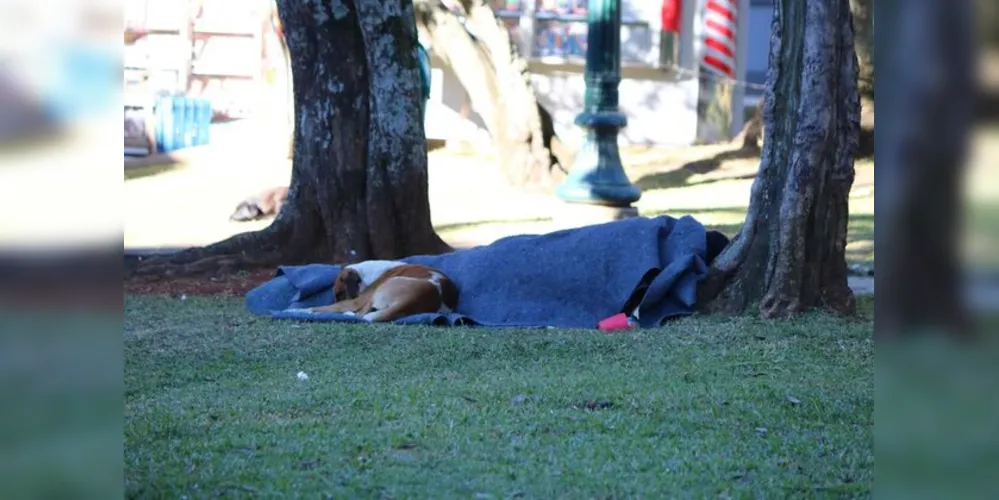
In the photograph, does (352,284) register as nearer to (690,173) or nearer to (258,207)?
(258,207)

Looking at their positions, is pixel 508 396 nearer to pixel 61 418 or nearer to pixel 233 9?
pixel 61 418

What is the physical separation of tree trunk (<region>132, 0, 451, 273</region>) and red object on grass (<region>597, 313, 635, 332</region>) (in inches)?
115

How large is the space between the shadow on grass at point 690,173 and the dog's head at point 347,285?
33.8ft

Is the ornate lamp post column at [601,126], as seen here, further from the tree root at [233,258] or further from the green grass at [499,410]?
the green grass at [499,410]

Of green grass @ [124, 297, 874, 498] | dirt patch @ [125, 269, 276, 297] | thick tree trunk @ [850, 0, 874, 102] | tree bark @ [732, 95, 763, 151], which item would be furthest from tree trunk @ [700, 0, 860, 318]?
tree bark @ [732, 95, 763, 151]

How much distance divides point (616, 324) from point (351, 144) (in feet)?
11.3

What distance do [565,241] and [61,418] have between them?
22.2 feet

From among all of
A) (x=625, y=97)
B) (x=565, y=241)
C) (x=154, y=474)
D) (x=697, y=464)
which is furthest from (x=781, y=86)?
(x=625, y=97)

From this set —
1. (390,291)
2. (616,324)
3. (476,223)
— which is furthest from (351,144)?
(476,223)

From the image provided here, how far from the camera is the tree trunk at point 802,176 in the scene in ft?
25.2

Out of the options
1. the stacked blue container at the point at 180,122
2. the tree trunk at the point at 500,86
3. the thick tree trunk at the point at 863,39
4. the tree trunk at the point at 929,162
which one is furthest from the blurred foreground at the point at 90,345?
the stacked blue container at the point at 180,122

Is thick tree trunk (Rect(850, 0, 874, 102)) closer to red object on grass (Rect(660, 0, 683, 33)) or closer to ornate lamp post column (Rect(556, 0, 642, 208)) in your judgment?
ornate lamp post column (Rect(556, 0, 642, 208))

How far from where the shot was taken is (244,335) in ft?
25.7

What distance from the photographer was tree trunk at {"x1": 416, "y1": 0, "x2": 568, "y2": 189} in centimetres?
1845
